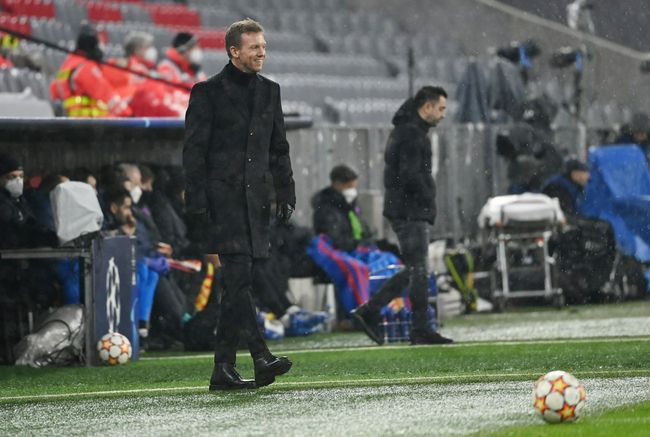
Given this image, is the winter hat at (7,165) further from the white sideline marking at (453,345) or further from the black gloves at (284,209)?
the black gloves at (284,209)

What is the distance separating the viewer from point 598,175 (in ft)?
64.0

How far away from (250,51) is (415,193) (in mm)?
4041

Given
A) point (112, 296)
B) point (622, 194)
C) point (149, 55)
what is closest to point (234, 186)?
point (112, 296)

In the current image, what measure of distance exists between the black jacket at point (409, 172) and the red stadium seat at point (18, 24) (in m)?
9.61

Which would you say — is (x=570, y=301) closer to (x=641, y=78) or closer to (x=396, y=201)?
(x=396, y=201)

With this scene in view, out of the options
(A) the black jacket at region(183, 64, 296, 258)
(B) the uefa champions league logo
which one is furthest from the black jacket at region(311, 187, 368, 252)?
(A) the black jacket at region(183, 64, 296, 258)

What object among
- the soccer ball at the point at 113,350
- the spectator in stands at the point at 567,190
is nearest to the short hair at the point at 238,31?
the soccer ball at the point at 113,350

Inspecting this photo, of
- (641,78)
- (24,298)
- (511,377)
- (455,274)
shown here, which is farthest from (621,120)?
(511,377)

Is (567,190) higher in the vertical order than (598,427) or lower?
higher

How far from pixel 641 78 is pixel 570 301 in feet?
36.0

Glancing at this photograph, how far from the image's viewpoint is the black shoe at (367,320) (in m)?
13.4

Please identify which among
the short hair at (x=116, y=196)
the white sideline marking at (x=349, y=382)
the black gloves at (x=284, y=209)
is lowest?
the white sideline marking at (x=349, y=382)

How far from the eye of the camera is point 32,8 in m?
24.2

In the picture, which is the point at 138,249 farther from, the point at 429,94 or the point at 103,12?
the point at 103,12
